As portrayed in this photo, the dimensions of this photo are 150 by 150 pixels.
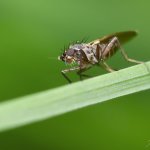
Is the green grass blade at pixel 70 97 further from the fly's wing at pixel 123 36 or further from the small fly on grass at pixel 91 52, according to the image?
the small fly on grass at pixel 91 52

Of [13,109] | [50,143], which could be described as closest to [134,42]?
[50,143]

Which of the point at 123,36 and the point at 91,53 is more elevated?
the point at 123,36

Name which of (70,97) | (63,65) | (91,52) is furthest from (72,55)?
(70,97)

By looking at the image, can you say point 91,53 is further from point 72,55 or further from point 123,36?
point 123,36

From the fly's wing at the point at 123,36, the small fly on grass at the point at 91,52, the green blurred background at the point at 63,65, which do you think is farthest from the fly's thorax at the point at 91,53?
the green blurred background at the point at 63,65

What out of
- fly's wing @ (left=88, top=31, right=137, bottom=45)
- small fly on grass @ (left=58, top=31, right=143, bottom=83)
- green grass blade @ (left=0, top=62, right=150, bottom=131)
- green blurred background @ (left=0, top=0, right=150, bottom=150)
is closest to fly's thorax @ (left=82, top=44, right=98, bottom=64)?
small fly on grass @ (left=58, top=31, right=143, bottom=83)

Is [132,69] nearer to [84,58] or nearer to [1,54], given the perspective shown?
[84,58]
